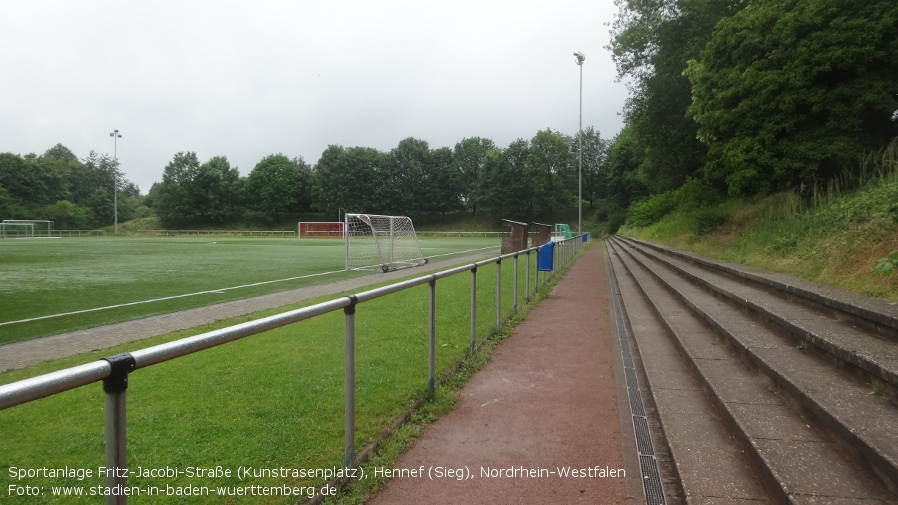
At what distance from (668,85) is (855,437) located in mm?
19923

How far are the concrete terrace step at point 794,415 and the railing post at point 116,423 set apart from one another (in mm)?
2499

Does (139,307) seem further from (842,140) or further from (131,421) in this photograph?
(842,140)

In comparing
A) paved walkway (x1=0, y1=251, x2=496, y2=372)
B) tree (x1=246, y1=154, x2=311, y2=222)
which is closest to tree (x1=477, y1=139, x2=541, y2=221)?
tree (x1=246, y1=154, x2=311, y2=222)

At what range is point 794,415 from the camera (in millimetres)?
3154

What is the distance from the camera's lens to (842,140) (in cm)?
934

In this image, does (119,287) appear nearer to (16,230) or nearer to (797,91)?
(797,91)

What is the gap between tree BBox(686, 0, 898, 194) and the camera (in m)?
9.03

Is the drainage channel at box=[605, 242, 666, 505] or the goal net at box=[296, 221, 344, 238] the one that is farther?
the goal net at box=[296, 221, 344, 238]

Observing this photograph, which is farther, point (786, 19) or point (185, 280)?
point (185, 280)

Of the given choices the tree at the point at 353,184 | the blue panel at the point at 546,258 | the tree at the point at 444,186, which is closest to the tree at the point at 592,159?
the tree at the point at 444,186

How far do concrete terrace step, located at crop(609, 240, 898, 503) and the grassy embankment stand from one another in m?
0.89

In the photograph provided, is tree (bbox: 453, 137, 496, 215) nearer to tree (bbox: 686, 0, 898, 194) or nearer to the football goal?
the football goal

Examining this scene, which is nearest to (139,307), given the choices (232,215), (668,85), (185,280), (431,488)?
(185,280)

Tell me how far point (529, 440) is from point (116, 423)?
2.59 metres
